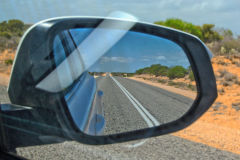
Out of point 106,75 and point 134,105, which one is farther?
point 134,105

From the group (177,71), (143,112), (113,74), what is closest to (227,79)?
(177,71)

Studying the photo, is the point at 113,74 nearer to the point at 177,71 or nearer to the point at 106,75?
the point at 106,75

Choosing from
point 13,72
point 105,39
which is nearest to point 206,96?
point 105,39

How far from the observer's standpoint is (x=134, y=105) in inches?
81.4

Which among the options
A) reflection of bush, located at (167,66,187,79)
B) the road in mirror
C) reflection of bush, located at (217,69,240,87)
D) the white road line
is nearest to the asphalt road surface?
the white road line

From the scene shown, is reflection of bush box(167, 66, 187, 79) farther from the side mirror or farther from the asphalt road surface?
the asphalt road surface

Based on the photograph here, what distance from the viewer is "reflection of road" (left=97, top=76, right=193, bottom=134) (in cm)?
179

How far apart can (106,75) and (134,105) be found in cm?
47

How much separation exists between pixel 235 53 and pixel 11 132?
24.1 m

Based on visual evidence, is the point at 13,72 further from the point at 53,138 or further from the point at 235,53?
→ the point at 235,53

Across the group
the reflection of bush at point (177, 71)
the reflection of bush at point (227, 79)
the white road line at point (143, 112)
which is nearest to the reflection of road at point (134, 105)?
the white road line at point (143, 112)

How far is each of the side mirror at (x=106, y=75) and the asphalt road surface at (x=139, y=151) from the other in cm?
27

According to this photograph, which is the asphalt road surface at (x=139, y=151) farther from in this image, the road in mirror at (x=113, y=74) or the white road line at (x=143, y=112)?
the road in mirror at (x=113, y=74)

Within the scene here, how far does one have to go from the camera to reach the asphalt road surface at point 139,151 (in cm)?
250
